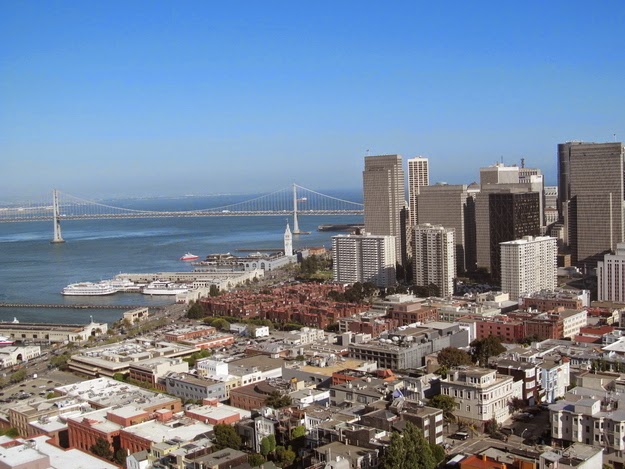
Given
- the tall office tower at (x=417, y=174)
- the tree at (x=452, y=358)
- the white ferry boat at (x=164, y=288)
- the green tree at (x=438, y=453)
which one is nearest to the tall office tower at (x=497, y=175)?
the tall office tower at (x=417, y=174)

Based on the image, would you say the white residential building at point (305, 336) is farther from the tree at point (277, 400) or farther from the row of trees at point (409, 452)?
the row of trees at point (409, 452)

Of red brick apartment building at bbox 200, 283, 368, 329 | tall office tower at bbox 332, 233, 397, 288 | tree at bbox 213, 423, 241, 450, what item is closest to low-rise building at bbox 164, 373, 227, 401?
tree at bbox 213, 423, 241, 450

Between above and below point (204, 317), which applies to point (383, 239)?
above

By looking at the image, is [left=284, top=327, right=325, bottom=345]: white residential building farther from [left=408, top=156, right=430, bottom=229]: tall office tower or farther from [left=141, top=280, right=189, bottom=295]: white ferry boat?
[left=408, top=156, right=430, bottom=229]: tall office tower

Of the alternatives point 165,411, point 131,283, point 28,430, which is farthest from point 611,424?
point 131,283

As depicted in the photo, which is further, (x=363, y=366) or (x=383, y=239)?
(x=383, y=239)

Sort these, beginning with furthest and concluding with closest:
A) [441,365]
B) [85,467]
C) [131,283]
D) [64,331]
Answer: [131,283], [64,331], [441,365], [85,467]

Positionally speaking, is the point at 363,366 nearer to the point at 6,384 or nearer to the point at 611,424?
the point at 611,424
